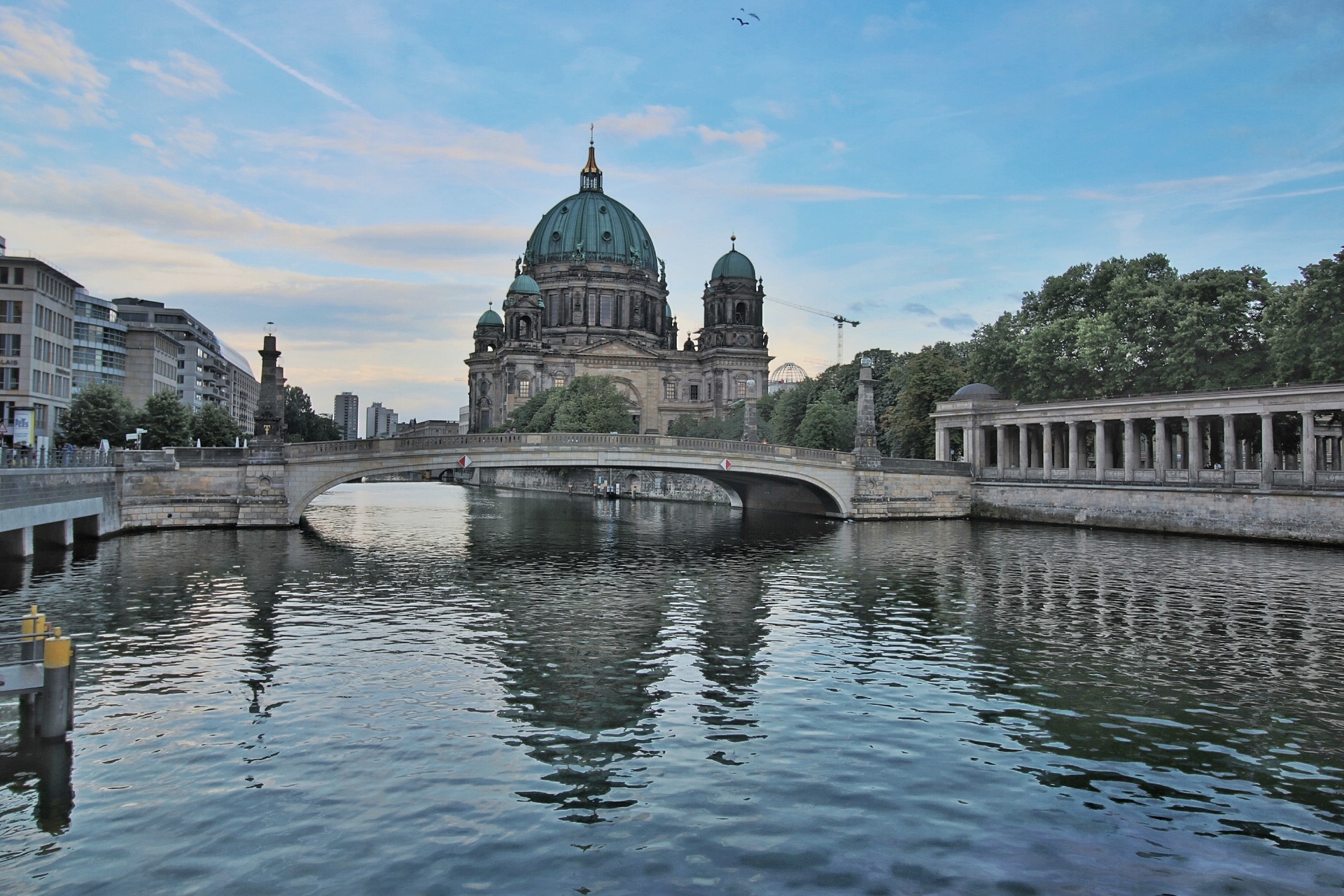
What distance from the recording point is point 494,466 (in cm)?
4675

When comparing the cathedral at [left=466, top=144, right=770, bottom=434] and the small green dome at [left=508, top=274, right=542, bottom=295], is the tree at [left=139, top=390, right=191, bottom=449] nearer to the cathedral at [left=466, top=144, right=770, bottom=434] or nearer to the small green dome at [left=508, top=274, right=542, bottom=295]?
the cathedral at [left=466, top=144, right=770, bottom=434]

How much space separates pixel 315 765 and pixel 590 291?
134051 millimetres

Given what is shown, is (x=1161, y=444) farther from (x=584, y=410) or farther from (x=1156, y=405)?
(x=584, y=410)

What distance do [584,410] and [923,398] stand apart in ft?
125

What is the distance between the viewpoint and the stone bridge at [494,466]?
4262 centimetres

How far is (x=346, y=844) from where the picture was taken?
9.89 metres

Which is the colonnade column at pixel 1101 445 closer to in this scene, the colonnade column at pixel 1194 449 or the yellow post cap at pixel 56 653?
the colonnade column at pixel 1194 449

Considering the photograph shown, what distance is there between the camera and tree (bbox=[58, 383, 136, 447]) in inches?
2288

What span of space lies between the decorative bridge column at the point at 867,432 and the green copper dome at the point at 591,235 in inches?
3696

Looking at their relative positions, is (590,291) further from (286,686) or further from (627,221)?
(286,686)

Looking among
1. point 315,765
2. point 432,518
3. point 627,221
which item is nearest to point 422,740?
point 315,765

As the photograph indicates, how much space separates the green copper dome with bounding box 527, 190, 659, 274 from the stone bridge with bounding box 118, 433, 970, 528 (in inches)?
3600

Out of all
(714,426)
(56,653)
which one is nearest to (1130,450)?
(56,653)

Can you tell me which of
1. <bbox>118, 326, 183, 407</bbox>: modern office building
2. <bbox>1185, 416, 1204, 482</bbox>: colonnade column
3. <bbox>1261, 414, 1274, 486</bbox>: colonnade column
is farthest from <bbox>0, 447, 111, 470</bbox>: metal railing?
<bbox>118, 326, 183, 407</bbox>: modern office building
